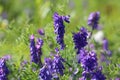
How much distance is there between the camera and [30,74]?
109 inches

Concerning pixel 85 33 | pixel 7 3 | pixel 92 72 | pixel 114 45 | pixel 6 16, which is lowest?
pixel 92 72

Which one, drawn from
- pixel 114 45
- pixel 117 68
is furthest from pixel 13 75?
pixel 114 45

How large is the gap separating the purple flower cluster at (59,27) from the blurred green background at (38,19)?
93 mm

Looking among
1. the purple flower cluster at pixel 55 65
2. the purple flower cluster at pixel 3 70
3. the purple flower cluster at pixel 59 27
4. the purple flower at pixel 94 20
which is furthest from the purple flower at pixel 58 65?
the purple flower at pixel 94 20

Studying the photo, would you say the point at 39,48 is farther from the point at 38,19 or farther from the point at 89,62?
the point at 38,19

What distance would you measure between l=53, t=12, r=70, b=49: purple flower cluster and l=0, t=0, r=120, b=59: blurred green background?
0.09 metres

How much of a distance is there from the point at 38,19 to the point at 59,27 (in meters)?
2.40

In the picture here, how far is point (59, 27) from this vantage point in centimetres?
275

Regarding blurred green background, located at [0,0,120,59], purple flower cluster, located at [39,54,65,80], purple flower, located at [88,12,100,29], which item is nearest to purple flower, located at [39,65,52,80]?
purple flower cluster, located at [39,54,65,80]

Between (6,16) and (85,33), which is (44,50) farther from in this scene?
(6,16)

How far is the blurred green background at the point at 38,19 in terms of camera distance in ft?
9.89

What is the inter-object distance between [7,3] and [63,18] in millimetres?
4519

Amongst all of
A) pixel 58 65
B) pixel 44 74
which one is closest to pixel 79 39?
pixel 58 65

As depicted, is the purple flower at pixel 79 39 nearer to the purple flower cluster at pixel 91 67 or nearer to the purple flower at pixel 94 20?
the purple flower cluster at pixel 91 67
